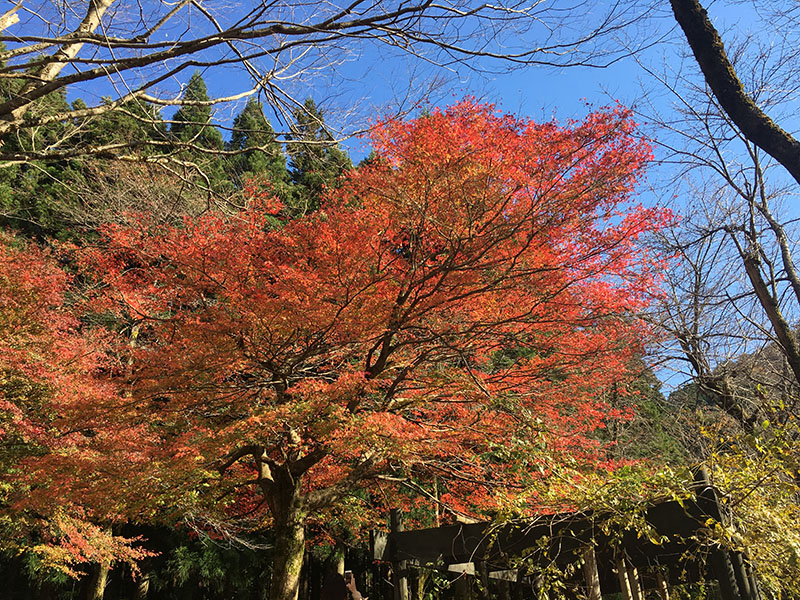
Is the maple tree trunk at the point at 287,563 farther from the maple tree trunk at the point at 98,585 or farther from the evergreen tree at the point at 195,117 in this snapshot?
the maple tree trunk at the point at 98,585

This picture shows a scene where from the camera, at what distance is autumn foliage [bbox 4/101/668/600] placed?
19.6ft

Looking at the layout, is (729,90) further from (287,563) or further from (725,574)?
(287,563)

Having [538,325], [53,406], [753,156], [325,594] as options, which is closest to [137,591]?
[53,406]

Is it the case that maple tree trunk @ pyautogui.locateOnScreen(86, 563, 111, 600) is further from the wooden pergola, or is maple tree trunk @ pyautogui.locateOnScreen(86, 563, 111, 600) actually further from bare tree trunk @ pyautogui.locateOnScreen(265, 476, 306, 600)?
the wooden pergola

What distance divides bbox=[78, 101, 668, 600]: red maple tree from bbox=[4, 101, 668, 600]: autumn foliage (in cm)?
3

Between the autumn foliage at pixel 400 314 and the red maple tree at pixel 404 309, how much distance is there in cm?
3

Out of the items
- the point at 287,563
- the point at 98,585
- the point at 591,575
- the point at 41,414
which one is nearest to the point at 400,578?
the point at 287,563

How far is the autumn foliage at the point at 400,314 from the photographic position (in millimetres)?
5988

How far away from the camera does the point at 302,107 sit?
12.2 ft

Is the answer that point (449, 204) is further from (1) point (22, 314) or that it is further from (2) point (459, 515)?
(1) point (22, 314)

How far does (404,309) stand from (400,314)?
0.08 metres

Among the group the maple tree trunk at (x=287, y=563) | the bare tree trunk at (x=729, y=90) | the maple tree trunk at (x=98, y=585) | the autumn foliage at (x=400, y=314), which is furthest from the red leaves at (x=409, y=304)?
the maple tree trunk at (x=98, y=585)

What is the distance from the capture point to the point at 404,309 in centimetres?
620

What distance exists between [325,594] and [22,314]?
688 centimetres
